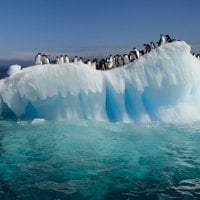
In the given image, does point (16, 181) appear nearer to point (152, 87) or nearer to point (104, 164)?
point (104, 164)

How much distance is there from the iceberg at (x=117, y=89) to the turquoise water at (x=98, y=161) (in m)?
0.71

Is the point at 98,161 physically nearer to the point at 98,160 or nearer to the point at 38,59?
the point at 98,160

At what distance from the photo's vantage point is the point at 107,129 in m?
15.3

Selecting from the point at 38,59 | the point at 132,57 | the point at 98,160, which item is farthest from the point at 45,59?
the point at 98,160

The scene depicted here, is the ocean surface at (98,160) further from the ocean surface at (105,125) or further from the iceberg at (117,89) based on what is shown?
the iceberg at (117,89)

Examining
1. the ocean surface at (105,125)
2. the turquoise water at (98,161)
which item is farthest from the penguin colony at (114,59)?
the turquoise water at (98,161)

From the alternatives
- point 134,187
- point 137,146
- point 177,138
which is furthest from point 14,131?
point 134,187

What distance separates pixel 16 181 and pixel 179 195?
12.9 ft

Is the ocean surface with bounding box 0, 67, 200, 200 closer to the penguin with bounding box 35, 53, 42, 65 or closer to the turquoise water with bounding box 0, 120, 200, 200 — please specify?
the turquoise water with bounding box 0, 120, 200, 200

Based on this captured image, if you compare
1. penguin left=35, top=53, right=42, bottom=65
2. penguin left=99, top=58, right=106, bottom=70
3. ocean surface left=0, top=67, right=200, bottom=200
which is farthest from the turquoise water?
penguin left=99, top=58, right=106, bottom=70

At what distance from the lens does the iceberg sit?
15.8 metres

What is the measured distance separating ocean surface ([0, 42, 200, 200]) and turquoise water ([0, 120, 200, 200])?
3cm

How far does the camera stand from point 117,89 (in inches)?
627

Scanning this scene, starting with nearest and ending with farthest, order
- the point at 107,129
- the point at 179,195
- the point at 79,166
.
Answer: the point at 179,195
the point at 79,166
the point at 107,129
